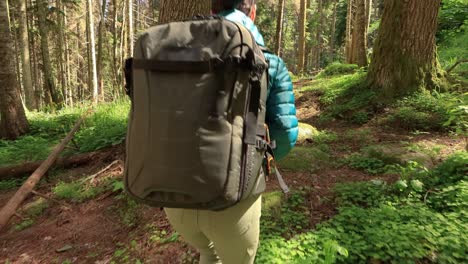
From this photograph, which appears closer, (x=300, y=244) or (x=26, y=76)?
(x=300, y=244)

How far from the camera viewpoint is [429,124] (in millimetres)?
5977

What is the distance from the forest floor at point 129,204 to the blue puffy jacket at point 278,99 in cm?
188

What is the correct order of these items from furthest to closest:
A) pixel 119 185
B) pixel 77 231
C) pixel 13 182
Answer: pixel 13 182
pixel 119 185
pixel 77 231

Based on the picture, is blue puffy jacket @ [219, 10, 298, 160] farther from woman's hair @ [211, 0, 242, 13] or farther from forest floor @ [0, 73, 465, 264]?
forest floor @ [0, 73, 465, 264]

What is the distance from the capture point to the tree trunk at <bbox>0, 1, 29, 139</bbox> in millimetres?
7980

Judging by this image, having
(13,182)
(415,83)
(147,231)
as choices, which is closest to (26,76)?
(13,182)

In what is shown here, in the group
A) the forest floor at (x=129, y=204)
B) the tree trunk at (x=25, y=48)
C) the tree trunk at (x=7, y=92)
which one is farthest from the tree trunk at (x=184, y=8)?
the tree trunk at (x=25, y=48)

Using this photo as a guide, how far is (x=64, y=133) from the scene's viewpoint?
848cm

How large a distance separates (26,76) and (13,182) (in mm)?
9493

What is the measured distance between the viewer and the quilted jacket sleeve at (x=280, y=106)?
182 centimetres

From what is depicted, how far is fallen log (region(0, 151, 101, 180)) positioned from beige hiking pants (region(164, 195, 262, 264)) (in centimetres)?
491

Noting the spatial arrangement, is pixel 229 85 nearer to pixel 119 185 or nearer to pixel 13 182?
pixel 119 185

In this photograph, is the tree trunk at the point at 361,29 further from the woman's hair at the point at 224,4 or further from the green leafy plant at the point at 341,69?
the woman's hair at the point at 224,4

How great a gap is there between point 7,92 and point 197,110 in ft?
28.0
